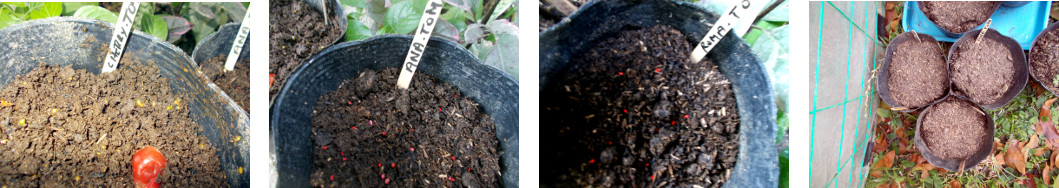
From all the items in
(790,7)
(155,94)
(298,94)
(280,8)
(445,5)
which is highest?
(790,7)

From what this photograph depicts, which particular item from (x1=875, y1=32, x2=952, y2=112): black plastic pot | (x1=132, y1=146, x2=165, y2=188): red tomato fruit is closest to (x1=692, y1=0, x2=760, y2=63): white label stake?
(x1=875, y1=32, x2=952, y2=112): black plastic pot

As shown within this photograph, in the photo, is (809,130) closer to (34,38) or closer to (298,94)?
(298,94)

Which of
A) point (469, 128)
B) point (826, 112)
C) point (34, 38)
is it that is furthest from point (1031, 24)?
point (34, 38)

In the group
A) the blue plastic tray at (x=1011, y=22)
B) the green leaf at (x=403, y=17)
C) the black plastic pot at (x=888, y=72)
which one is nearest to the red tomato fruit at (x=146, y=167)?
the green leaf at (x=403, y=17)

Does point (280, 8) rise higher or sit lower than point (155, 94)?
higher

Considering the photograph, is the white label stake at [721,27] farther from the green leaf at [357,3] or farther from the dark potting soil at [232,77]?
the dark potting soil at [232,77]

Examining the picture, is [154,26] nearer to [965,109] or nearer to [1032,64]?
[965,109]
